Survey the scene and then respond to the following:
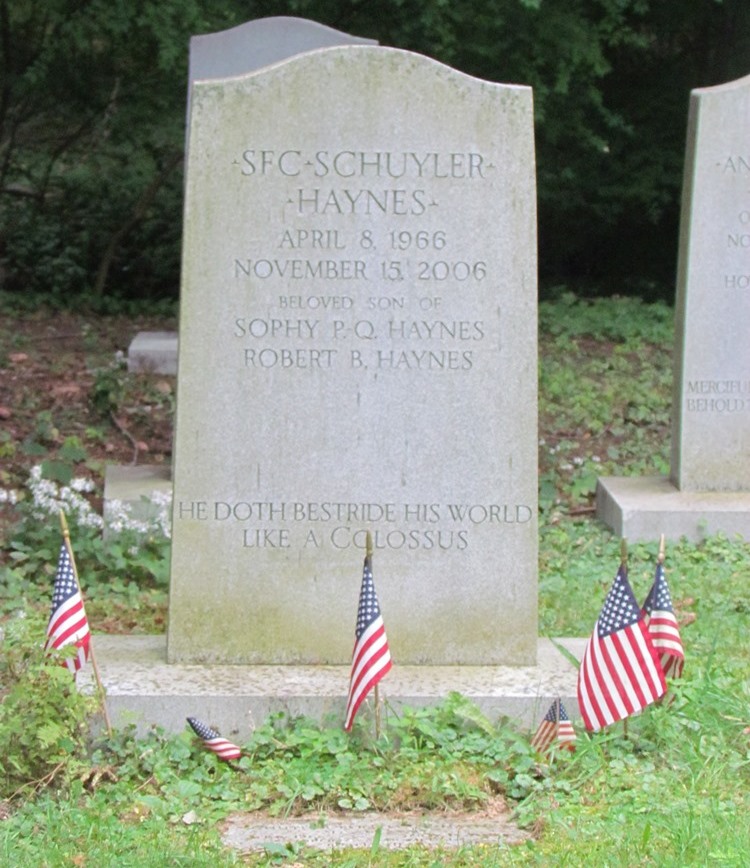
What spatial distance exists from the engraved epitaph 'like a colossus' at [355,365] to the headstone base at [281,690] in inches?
4.1

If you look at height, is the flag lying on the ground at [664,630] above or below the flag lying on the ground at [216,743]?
above

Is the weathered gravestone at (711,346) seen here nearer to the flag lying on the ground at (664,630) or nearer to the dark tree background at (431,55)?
the flag lying on the ground at (664,630)

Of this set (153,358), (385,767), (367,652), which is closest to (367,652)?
(367,652)

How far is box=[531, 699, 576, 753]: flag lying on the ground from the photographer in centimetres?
460

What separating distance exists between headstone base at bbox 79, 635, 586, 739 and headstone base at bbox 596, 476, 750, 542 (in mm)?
2739

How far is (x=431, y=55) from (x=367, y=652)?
10134 mm

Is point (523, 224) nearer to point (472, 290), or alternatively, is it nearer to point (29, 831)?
point (472, 290)

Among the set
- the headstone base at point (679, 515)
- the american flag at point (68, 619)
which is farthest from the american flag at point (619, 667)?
the headstone base at point (679, 515)

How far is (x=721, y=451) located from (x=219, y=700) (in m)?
4.23

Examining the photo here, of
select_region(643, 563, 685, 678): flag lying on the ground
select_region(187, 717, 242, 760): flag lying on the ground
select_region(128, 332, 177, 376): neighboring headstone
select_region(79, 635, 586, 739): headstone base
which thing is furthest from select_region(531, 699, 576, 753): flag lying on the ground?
select_region(128, 332, 177, 376): neighboring headstone

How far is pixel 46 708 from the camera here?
14.4ft

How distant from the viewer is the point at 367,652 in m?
4.59

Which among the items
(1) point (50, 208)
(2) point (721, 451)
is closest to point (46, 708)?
(2) point (721, 451)

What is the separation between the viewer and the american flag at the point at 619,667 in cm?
454
